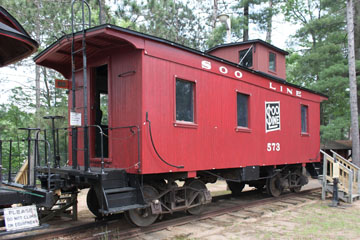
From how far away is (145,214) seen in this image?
5.87m

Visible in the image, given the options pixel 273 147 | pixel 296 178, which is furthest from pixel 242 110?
pixel 296 178

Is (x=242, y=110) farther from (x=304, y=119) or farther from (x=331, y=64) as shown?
(x=331, y=64)

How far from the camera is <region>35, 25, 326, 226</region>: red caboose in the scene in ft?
Answer: 18.4

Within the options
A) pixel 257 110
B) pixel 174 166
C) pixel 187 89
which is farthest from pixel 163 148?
pixel 257 110

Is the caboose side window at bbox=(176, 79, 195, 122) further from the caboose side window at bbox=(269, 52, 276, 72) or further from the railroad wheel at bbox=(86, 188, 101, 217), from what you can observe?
the caboose side window at bbox=(269, 52, 276, 72)

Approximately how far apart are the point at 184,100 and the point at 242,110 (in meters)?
2.21

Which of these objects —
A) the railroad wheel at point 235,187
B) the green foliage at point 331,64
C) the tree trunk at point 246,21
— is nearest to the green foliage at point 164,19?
the tree trunk at point 246,21

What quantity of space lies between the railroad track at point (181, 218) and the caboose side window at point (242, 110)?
2.08 meters

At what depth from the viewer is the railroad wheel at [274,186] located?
31.2 feet

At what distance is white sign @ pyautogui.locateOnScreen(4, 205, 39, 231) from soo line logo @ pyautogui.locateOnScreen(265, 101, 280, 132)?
6393mm

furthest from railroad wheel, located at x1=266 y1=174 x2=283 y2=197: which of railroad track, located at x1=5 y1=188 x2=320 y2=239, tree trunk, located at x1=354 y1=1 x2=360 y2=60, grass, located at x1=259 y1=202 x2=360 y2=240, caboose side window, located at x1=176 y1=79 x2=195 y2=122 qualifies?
tree trunk, located at x1=354 y1=1 x2=360 y2=60

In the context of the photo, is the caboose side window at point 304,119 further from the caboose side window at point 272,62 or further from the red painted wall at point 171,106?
the red painted wall at point 171,106

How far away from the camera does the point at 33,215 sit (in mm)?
4445

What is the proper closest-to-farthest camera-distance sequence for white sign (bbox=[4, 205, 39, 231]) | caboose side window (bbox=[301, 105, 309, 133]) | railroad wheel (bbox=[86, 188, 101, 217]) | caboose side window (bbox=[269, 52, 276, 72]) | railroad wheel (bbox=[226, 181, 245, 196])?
white sign (bbox=[4, 205, 39, 231]) → railroad wheel (bbox=[86, 188, 101, 217]) → railroad wheel (bbox=[226, 181, 245, 196]) → caboose side window (bbox=[301, 105, 309, 133]) → caboose side window (bbox=[269, 52, 276, 72])
